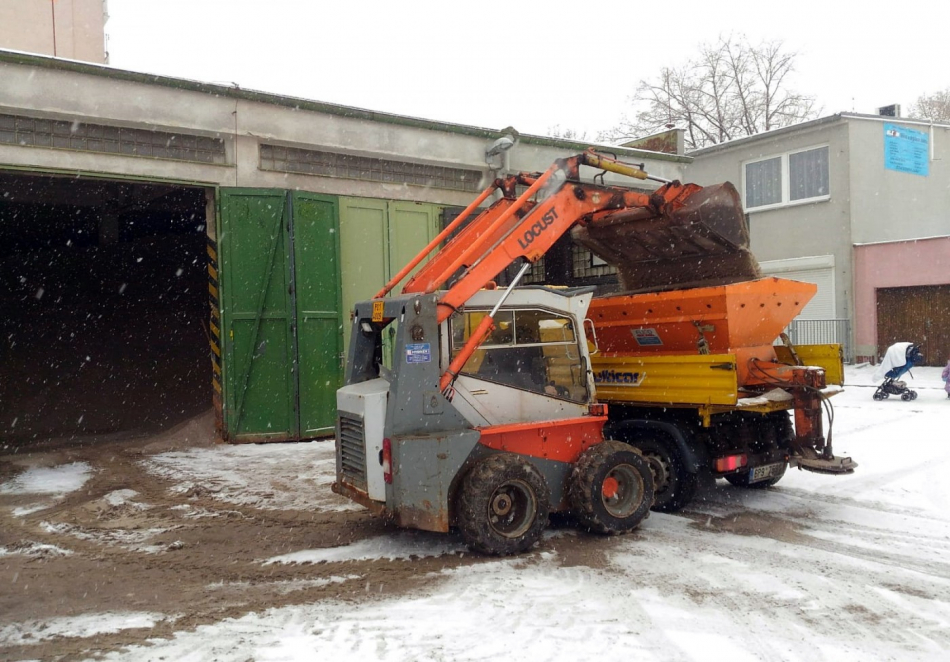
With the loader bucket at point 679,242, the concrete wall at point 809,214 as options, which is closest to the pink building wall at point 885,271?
the concrete wall at point 809,214

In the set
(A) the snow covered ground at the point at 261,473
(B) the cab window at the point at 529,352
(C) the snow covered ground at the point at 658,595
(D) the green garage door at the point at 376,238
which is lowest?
(C) the snow covered ground at the point at 658,595

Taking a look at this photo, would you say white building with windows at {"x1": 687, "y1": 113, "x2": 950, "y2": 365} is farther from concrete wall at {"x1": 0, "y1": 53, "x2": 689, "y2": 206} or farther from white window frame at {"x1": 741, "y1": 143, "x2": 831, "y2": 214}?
concrete wall at {"x1": 0, "y1": 53, "x2": 689, "y2": 206}

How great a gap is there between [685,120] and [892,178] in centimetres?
1574

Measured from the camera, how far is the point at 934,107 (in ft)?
129

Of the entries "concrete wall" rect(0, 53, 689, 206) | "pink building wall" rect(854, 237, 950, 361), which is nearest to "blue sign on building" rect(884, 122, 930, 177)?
"pink building wall" rect(854, 237, 950, 361)

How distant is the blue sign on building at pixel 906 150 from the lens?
23328mm

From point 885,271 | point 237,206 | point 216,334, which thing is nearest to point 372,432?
point 216,334

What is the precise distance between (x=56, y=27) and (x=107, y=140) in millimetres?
18749

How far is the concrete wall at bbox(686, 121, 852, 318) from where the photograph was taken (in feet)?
74.2

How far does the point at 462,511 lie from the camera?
610 cm

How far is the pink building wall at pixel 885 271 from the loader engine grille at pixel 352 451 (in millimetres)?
19732

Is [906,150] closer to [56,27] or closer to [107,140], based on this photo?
[107,140]

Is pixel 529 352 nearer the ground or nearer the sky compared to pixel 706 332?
nearer the ground

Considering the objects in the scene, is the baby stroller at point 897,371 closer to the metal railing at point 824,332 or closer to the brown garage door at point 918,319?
the brown garage door at point 918,319
